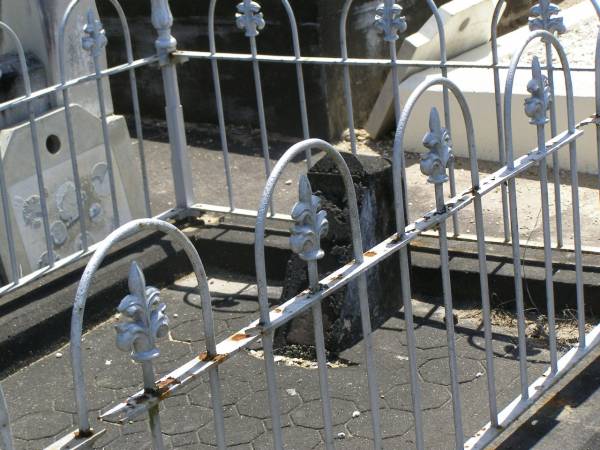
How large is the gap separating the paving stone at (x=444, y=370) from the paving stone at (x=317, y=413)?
38 centimetres

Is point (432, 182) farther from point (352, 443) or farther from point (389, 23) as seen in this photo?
point (389, 23)

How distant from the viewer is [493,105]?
24.6 ft

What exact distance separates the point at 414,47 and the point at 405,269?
483 centimetres

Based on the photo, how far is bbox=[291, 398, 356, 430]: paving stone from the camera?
4.36 metres

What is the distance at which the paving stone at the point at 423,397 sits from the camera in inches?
175

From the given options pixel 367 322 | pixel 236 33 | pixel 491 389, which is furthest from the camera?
pixel 236 33

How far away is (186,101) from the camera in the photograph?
9109mm

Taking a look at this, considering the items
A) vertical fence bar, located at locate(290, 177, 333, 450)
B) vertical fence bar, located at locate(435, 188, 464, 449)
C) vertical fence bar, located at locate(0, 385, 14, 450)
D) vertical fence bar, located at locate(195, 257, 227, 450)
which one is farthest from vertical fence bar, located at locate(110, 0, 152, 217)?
vertical fence bar, located at locate(0, 385, 14, 450)

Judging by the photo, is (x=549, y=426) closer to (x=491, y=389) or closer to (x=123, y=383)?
(x=491, y=389)

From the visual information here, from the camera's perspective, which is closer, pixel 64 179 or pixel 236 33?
pixel 64 179

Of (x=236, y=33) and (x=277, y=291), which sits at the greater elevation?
(x=236, y=33)

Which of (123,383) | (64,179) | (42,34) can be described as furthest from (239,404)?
(42,34)

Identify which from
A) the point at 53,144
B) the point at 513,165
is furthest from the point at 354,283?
the point at 53,144

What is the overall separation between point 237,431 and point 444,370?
913 millimetres
